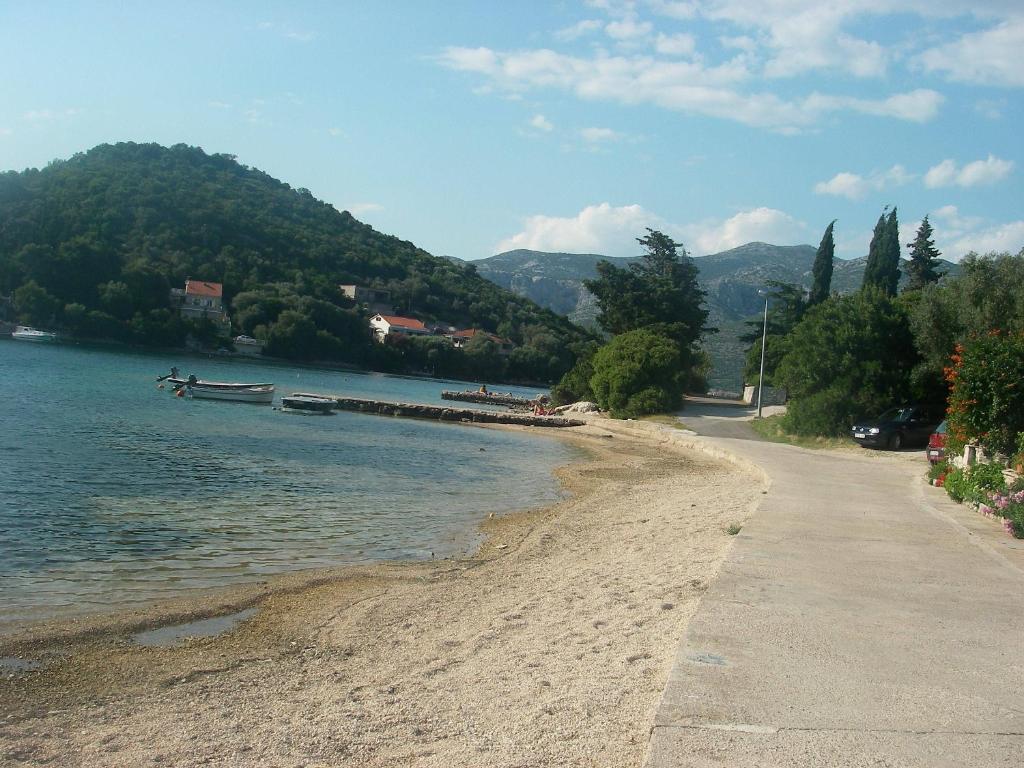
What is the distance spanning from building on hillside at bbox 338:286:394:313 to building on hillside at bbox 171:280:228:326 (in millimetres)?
21387

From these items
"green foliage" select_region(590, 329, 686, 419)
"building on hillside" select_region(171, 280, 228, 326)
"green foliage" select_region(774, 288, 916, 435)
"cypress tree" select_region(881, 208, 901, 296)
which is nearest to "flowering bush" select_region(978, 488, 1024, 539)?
"green foliage" select_region(774, 288, 916, 435)

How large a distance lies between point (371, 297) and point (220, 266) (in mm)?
25697

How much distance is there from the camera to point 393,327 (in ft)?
399

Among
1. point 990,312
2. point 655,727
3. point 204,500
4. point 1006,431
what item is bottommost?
point 204,500

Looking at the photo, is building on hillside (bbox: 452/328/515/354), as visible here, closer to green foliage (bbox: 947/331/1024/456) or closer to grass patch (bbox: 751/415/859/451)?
grass patch (bbox: 751/415/859/451)

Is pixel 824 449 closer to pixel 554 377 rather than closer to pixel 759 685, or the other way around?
pixel 759 685

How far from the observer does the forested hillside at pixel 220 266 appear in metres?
95.7

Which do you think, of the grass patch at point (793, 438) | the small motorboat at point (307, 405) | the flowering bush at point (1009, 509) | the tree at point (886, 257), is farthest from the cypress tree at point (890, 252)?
the flowering bush at point (1009, 509)

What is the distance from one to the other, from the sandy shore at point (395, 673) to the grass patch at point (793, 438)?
19908 millimetres

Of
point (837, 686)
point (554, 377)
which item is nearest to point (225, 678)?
point (837, 686)

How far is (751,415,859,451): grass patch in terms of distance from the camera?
104ft

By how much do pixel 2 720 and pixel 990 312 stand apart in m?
28.5

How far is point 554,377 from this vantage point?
407ft

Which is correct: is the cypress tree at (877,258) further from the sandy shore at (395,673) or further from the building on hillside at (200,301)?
the building on hillside at (200,301)
